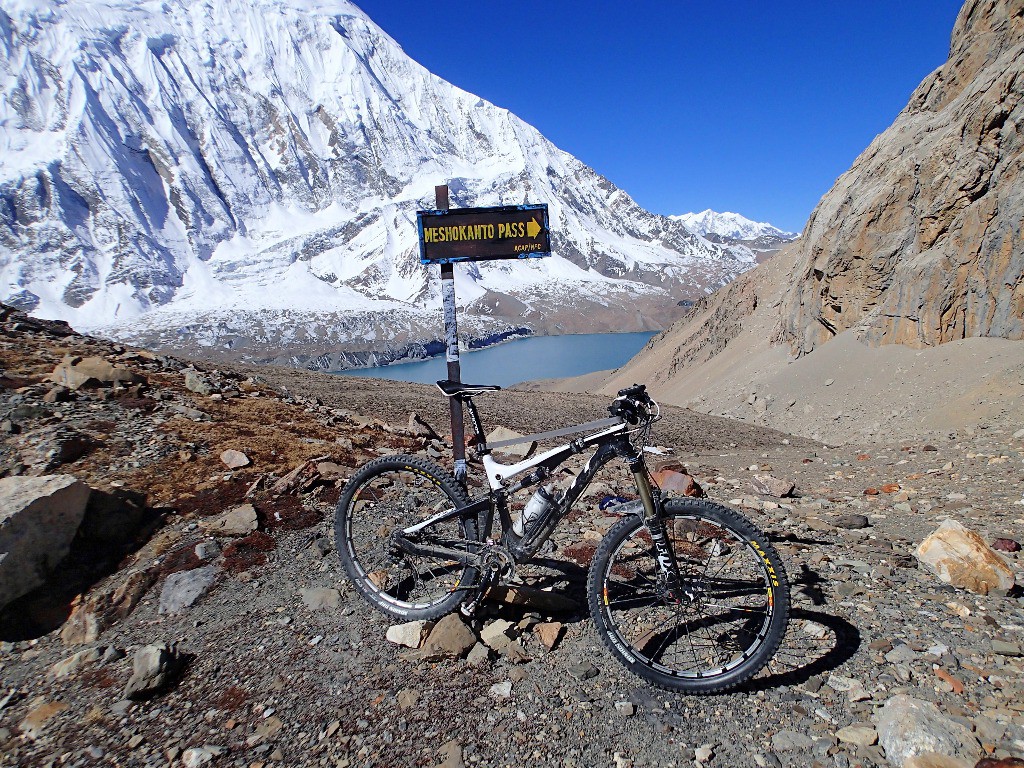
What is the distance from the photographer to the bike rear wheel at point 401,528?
3736 mm

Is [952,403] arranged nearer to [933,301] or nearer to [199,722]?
[933,301]

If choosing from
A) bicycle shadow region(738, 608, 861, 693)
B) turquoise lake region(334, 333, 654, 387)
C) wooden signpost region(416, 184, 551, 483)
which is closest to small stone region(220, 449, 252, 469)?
wooden signpost region(416, 184, 551, 483)

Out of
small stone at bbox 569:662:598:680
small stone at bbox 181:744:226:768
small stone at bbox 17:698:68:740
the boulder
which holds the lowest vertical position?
small stone at bbox 17:698:68:740

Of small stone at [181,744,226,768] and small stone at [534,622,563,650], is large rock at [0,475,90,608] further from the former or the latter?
small stone at [534,622,563,650]

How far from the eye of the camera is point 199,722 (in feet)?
9.59

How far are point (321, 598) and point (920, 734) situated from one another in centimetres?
356

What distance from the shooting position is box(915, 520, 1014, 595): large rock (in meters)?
3.60

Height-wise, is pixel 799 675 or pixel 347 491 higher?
pixel 347 491

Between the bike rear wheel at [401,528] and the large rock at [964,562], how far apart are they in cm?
325

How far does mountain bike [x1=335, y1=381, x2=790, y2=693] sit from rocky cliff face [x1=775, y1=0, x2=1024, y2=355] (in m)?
16.6

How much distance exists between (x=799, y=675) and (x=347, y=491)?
3.07 m

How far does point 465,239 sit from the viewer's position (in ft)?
16.0

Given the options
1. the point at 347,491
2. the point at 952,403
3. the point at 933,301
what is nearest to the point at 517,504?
the point at 347,491

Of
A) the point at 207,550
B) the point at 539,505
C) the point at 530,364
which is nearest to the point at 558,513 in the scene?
the point at 539,505
